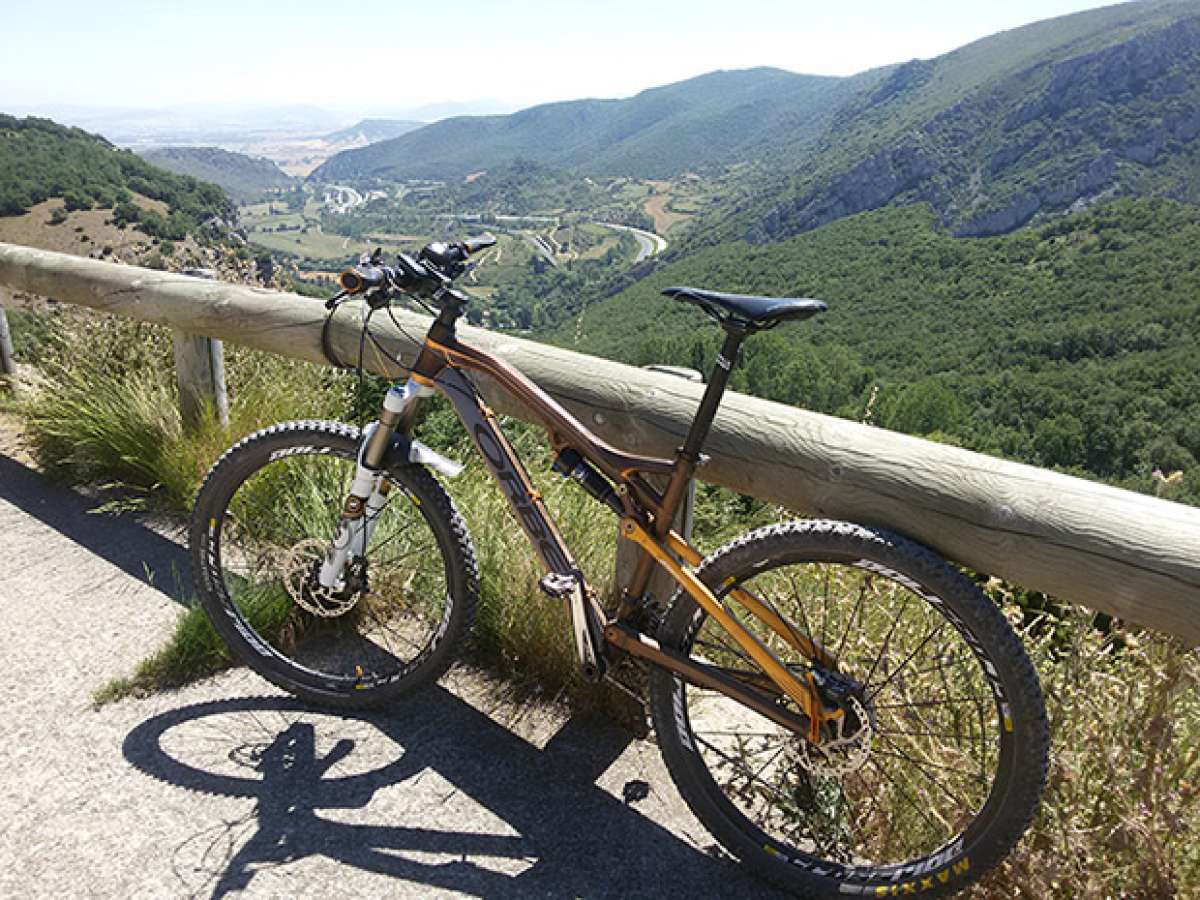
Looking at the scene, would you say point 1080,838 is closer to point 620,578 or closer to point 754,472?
point 754,472

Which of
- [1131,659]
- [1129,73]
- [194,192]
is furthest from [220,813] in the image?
[1129,73]

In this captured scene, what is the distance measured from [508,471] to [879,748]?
1.18 m

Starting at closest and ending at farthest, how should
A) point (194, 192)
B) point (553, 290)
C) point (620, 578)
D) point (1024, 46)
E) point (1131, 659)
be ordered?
point (1131, 659)
point (620, 578)
point (553, 290)
point (194, 192)
point (1024, 46)

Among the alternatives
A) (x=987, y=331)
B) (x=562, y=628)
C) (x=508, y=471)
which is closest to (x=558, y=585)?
(x=508, y=471)

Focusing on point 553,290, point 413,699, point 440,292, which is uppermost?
point 440,292

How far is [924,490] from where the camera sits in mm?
1760

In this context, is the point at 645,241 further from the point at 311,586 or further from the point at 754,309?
the point at 754,309

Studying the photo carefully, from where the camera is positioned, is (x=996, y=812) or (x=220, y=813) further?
(x=220, y=813)

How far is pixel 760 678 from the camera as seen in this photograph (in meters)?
1.93

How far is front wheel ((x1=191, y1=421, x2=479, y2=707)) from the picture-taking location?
2350 mm

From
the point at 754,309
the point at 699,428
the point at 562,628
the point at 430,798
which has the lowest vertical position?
the point at 430,798

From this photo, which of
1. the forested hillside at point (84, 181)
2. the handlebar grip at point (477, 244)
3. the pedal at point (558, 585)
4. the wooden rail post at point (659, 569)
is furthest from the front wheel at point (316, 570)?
the forested hillside at point (84, 181)

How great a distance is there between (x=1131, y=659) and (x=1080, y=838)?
485 mm

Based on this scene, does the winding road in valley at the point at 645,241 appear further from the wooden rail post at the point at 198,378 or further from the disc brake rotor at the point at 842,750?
the disc brake rotor at the point at 842,750
